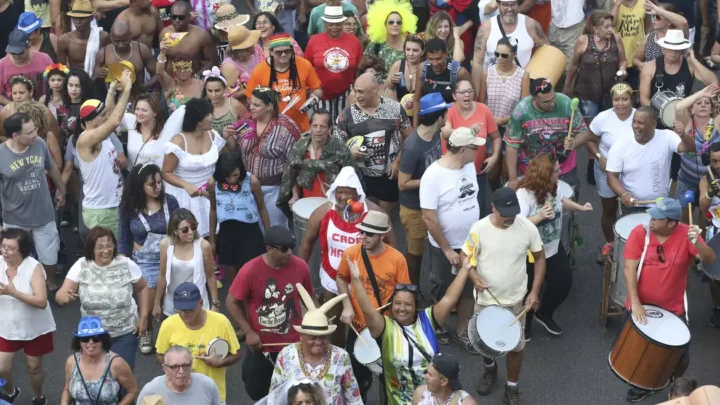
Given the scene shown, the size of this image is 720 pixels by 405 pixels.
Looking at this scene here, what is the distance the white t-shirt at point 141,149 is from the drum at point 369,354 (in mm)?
3209

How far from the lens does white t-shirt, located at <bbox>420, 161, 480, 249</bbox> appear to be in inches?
370

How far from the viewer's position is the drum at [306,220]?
383 inches

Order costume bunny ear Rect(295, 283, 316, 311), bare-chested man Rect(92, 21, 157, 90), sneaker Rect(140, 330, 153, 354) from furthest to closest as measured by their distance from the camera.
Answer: bare-chested man Rect(92, 21, 157, 90) → sneaker Rect(140, 330, 153, 354) → costume bunny ear Rect(295, 283, 316, 311)

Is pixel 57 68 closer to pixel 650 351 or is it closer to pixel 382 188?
pixel 382 188

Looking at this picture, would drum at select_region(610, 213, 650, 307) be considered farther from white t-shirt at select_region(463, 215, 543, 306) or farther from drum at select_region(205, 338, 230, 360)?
drum at select_region(205, 338, 230, 360)

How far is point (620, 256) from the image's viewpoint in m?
9.43

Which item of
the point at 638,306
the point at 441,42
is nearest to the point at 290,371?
the point at 638,306

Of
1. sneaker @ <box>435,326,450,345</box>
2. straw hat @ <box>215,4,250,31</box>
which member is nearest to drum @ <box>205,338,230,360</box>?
sneaker @ <box>435,326,450,345</box>

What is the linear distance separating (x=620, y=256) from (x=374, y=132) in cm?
243

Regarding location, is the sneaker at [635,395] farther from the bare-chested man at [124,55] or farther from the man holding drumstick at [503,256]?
the bare-chested man at [124,55]

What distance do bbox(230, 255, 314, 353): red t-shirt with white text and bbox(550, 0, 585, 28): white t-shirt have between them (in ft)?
19.2

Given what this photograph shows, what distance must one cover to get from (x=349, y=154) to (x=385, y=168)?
710mm

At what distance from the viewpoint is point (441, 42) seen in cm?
1138

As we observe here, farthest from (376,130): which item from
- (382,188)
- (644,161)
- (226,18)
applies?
(226,18)
